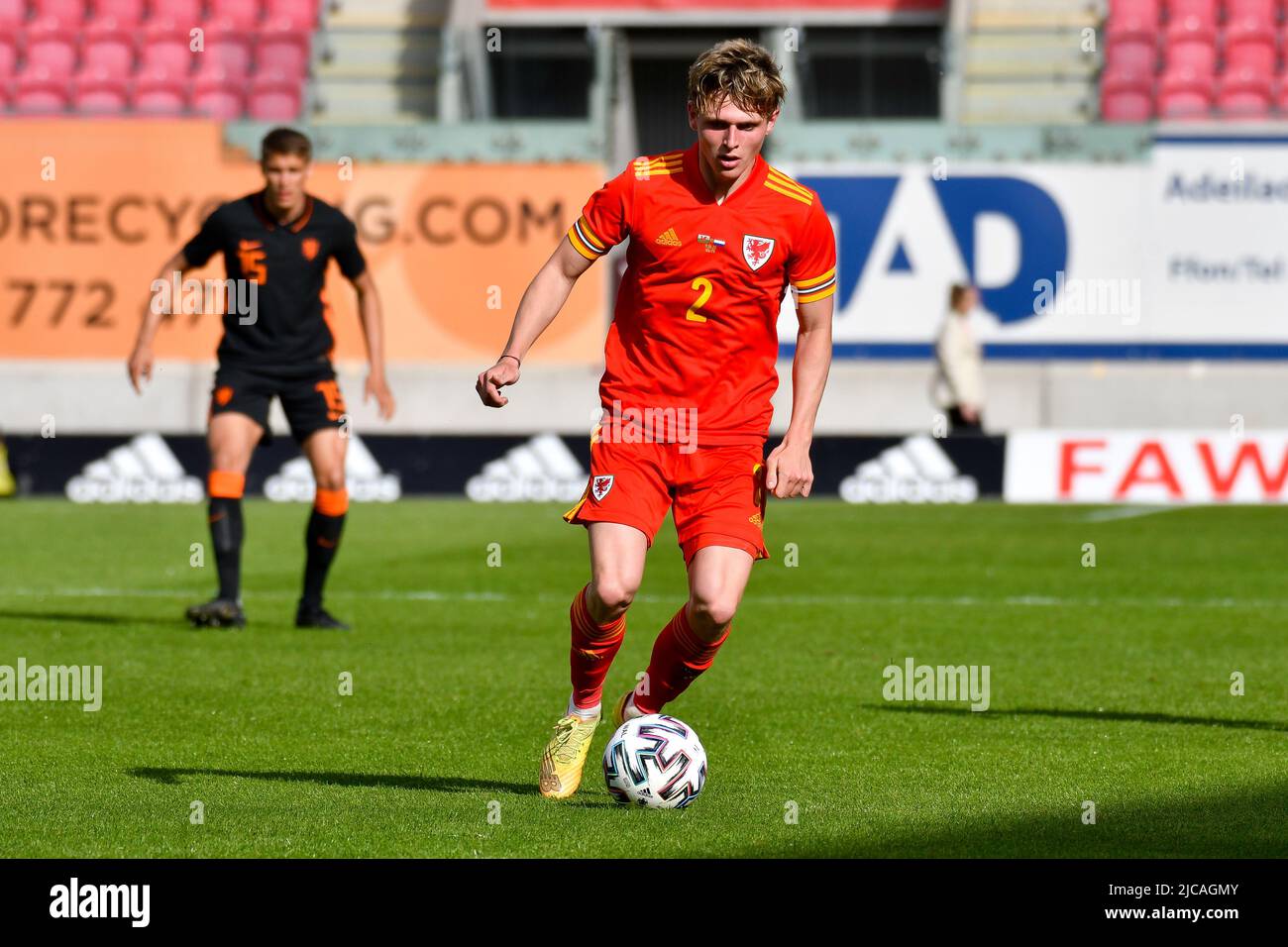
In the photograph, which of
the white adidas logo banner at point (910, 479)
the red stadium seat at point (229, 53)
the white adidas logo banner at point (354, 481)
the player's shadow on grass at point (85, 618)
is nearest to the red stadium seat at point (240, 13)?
the red stadium seat at point (229, 53)

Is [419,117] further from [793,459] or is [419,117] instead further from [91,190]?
[793,459]

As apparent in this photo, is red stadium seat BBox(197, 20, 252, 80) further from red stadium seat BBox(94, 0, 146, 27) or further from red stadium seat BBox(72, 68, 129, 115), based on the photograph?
red stadium seat BBox(94, 0, 146, 27)

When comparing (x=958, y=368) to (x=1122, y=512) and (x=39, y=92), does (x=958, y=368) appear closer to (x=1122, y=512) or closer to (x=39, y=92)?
(x=1122, y=512)

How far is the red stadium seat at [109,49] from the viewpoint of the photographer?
82.6 ft

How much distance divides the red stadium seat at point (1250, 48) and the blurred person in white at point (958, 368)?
5.43m

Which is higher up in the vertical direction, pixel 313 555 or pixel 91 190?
pixel 91 190

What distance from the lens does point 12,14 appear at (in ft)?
84.9

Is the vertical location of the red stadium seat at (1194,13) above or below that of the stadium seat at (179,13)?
below

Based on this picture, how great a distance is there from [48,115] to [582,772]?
701 inches

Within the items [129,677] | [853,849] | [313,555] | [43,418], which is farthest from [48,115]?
[853,849]

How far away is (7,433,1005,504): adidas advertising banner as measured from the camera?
64.9ft

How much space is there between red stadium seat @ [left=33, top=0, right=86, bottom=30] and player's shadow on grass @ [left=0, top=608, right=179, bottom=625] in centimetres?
1578

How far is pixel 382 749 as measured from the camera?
7305 millimetres

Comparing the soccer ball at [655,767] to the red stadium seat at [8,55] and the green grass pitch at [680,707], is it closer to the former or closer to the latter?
the green grass pitch at [680,707]
